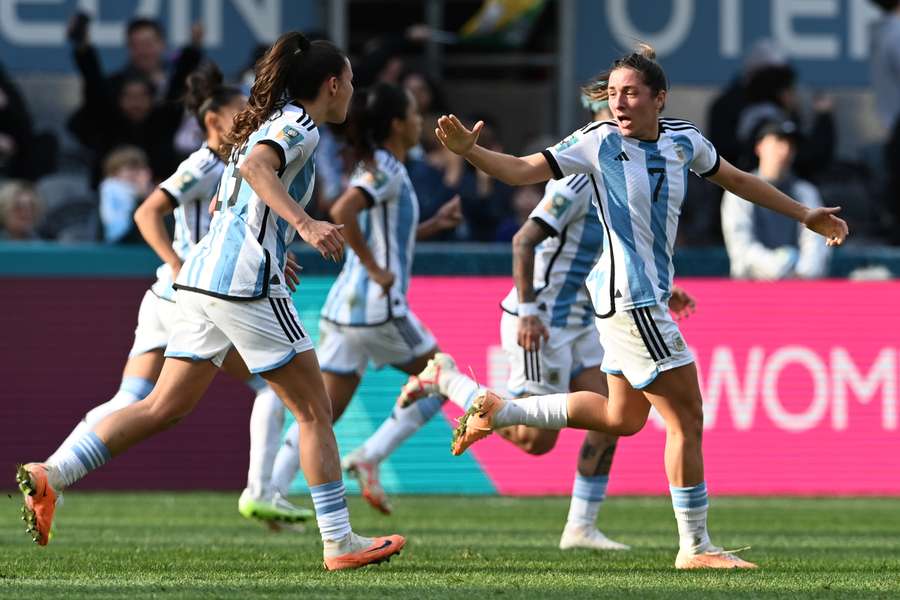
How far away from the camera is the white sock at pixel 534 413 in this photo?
765 cm

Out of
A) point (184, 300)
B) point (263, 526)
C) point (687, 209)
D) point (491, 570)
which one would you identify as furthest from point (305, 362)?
point (687, 209)

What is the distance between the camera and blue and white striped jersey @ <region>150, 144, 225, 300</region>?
8.99 meters

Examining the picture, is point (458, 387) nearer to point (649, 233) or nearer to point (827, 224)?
Answer: point (649, 233)

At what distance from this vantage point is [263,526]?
10.0 m

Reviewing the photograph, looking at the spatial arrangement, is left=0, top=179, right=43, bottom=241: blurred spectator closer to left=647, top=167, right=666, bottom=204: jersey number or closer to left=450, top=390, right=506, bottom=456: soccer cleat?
left=450, top=390, right=506, bottom=456: soccer cleat

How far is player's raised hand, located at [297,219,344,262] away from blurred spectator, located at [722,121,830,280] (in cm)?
685

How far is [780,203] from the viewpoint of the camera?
7.37 m

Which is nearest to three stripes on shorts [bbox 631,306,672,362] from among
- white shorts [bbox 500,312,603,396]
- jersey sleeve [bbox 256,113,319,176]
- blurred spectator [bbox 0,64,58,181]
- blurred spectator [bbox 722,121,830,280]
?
jersey sleeve [bbox 256,113,319,176]

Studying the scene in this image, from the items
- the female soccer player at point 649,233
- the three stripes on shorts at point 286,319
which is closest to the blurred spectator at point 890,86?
the female soccer player at point 649,233

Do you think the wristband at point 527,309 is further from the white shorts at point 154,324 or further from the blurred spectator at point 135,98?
the blurred spectator at point 135,98

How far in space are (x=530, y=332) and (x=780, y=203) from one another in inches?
65.9

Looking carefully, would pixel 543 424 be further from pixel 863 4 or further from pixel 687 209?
pixel 863 4

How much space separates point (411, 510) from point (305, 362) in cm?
439

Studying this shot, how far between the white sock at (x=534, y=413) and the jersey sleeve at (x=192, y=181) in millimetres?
2180
